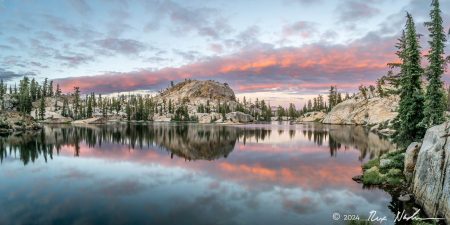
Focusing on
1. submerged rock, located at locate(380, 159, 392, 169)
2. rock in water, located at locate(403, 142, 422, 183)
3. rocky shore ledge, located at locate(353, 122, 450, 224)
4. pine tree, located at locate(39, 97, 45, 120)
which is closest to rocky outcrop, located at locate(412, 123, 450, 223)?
rocky shore ledge, located at locate(353, 122, 450, 224)

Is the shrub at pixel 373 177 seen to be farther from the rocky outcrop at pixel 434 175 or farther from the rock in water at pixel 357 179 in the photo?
the rocky outcrop at pixel 434 175

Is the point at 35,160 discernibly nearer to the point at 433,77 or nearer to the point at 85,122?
the point at 433,77

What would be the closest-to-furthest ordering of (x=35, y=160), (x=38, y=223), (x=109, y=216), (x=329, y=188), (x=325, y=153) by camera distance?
(x=38, y=223)
(x=109, y=216)
(x=329, y=188)
(x=35, y=160)
(x=325, y=153)

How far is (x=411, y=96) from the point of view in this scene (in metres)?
39.3

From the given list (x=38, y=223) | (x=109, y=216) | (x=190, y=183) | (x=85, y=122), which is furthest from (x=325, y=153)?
(x=85, y=122)

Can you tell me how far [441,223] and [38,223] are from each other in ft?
88.1

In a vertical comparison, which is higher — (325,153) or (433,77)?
(433,77)

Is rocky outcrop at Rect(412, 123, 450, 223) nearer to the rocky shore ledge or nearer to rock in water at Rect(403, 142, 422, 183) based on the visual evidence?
the rocky shore ledge

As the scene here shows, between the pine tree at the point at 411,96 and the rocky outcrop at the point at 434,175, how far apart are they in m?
12.4

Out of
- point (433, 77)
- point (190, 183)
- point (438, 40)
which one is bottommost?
point (190, 183)

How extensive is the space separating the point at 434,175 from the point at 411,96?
63.6 ft

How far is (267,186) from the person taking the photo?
35.6 meters

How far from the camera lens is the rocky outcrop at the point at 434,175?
808 inches

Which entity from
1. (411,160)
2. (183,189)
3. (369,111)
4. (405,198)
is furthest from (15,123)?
(369,111)
